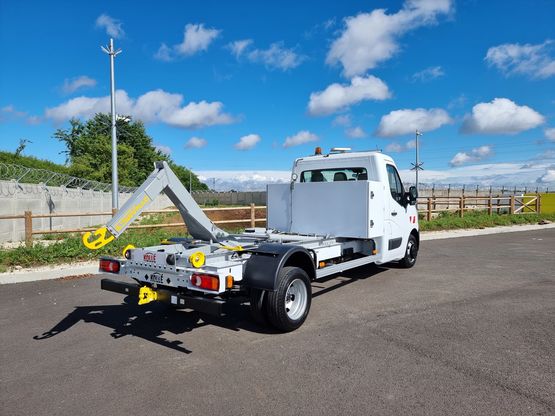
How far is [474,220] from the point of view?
20.7 metres

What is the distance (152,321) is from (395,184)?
514 centimetres

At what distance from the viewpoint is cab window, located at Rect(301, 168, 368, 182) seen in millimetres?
7572

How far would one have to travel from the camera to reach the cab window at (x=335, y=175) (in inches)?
298

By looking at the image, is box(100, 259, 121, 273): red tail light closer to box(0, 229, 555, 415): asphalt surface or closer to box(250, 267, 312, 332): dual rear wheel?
box(0, 229, 555, 415): asphalt surface

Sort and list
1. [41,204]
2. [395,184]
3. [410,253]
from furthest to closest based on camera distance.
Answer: [41,204] → [410,253] → [395,184]

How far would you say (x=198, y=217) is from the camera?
578 centimetres

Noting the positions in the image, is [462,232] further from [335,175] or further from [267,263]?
[267,263]

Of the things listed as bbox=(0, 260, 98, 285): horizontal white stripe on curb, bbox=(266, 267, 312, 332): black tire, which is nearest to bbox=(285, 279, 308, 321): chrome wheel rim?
bbox=(266, 267, 312, 332): black tire

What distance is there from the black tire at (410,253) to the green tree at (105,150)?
38973mm

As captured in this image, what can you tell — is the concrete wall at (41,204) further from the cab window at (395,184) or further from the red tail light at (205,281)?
the red tail light at (205,281)

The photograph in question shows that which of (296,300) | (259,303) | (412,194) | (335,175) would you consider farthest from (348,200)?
(259,303)

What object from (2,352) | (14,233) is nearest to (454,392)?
(2,352)

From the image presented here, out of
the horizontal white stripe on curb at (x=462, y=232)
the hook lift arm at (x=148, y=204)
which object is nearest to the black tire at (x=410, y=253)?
the hook lift arm at (x=148, y=204)

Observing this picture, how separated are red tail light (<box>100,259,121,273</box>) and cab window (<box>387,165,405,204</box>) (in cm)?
495
